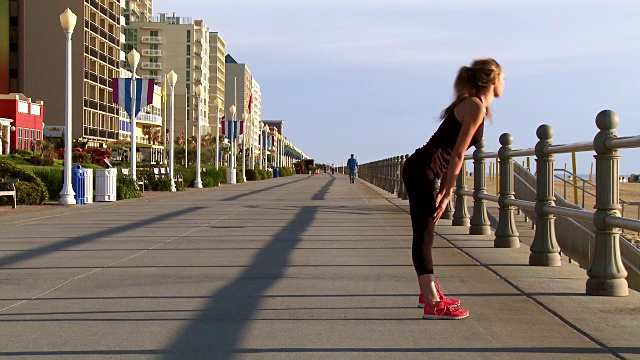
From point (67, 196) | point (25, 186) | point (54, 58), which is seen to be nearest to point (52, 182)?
point (67, 196)

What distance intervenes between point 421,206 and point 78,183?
19.0 m

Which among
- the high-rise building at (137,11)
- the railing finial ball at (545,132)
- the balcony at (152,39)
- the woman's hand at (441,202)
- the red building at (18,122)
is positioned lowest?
the woman's hand at (441,202)

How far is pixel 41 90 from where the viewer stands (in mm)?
77938

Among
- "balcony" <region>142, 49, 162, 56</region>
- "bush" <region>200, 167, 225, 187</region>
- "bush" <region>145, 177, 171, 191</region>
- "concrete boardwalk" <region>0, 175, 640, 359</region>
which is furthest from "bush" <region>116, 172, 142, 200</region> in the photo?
"balcony" <region>142, 49, 162, 56</region>

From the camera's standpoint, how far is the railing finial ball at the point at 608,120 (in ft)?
23.2

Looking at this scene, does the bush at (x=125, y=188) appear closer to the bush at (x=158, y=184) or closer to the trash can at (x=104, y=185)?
the trash can at (x=104, y=185)

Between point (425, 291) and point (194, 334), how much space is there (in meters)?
1.72

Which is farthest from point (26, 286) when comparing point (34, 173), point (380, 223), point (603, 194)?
point (34, 173)

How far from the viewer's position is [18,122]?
63531 mm

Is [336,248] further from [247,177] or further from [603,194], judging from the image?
[247,177]

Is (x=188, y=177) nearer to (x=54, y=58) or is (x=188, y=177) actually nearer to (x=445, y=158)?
(x=445, y=158)

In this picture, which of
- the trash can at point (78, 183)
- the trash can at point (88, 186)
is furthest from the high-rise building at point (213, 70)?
the trash can at point (78, 183)

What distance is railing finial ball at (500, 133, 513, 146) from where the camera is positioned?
436 inches

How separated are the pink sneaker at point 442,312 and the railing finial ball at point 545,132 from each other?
3.48 meters
